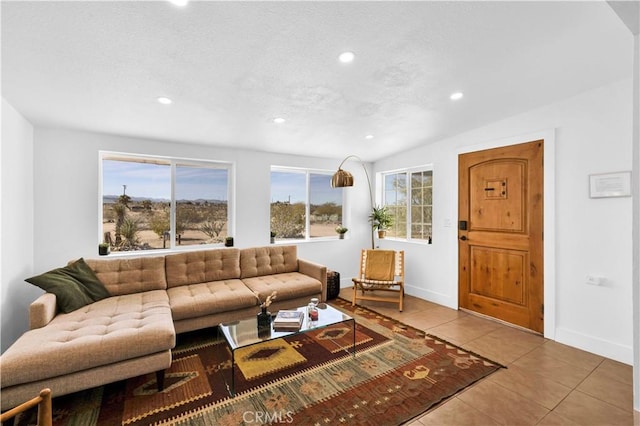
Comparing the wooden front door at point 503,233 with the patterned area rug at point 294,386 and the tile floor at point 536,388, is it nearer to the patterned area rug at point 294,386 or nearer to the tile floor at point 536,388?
the tile floor at point 536,388

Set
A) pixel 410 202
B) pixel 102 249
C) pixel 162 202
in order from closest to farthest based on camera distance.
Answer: pixel 102 249, pixel 162 202, pixel 410 202

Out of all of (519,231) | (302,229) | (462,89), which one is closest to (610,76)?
(462,89)

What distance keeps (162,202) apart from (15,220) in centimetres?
142

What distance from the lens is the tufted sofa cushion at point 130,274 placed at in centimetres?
301

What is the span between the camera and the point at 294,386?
2.20 meters

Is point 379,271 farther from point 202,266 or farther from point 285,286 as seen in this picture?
point 202,266

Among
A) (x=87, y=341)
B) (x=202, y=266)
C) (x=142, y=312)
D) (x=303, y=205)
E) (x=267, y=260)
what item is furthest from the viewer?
(x=303, y=205)

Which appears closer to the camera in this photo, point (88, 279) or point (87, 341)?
point (87, 341)

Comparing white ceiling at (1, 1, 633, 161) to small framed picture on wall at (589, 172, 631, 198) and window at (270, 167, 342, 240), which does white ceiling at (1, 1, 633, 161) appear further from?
window at (270, 167, 342, 240)

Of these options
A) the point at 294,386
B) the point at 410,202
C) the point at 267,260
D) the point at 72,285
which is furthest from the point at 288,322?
the point at 410,202

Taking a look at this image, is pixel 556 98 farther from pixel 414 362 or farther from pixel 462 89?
pixel 414 362

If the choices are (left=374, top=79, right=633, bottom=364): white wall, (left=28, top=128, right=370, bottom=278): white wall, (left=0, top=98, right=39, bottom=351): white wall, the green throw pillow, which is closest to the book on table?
the green throw pillow

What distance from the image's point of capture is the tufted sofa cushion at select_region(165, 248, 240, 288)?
11.1 ft

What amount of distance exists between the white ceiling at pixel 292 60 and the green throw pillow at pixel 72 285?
5.18 feet
